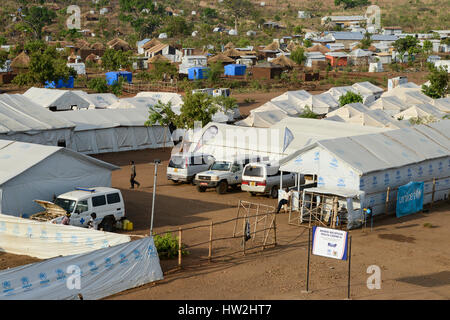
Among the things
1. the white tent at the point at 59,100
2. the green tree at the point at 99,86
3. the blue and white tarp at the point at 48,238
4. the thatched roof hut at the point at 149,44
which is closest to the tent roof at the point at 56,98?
the white tent at the point at 59,100

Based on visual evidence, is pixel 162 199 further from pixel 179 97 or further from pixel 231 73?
pixel 231 73

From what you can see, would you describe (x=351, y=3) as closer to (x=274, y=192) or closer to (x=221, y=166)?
(x=221, y=166)

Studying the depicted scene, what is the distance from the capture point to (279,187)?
88.4 feet

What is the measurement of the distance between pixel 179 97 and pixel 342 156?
25409mm

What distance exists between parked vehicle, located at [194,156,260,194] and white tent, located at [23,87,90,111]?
2043 cm

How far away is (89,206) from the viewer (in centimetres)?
1986

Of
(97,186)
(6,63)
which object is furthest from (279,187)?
(6,63)

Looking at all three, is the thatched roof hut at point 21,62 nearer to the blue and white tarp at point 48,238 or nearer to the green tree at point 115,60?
the green tree at point 115,60

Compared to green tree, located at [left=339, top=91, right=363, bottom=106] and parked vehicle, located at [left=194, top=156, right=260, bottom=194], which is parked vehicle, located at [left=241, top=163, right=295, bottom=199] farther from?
green tree, located at [left=339, top=91, right=363, bottom=106]

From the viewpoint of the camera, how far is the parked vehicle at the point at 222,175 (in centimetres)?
2667

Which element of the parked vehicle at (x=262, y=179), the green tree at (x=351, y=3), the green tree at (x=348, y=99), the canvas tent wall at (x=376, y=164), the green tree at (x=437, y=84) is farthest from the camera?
the green tree at (x=351, y=3)

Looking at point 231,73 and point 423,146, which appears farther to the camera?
point 231,73

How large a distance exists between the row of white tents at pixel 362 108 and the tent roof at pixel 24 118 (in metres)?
11.7

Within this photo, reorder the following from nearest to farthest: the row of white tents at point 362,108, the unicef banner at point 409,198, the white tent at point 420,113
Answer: the unicef banner at point 409,198, the row of white tents at point 362,108, the white tent at point 420,113
